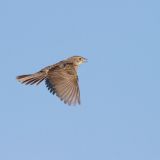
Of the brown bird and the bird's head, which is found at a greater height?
the bird's head

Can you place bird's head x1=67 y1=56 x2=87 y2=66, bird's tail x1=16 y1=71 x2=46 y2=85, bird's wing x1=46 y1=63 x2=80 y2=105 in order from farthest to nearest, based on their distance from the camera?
bird's head x1=67 y1=56 x2=87 y2=66, bird's tail x1=16 y1=71 x2=46 y2=85, bird's wing x1=46 y1=63 x2=80 y2=105

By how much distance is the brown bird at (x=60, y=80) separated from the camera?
12.6 metres

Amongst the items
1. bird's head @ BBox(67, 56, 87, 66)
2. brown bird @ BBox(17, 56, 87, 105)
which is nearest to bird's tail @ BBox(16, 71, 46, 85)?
brown bird @ BBox(17, 56, 87, 105)

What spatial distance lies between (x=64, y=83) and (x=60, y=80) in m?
0.11

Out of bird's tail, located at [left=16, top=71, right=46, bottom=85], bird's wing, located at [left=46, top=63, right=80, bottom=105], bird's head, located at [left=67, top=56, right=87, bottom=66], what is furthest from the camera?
bird's head, located at [left=67, top=56, right=87, bottom=66]

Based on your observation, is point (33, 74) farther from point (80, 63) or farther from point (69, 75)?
point (80, 63)

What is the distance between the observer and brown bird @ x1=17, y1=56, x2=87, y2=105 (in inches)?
496

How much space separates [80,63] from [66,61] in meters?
0.51

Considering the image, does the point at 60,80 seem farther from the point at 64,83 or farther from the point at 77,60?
the point at 77,60

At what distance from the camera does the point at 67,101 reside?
1248 cm

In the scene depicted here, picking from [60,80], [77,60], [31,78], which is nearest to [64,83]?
[60,80]

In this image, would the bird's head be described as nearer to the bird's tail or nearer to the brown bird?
the brown bird

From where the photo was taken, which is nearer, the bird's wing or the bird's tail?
the bird's wing

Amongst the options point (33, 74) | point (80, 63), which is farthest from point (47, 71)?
point (80, 63)
